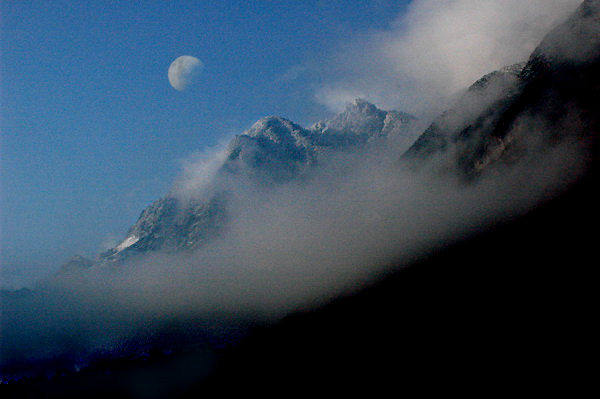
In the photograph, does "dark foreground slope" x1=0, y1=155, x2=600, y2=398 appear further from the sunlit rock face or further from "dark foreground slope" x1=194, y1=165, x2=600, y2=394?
the sunlit rock face

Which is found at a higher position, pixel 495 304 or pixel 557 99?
pixel 557 99

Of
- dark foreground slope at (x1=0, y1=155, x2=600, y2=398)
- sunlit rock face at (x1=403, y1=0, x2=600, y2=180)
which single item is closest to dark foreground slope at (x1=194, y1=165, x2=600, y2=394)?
dark foreground slope at (x1=0, y1=155, x2=600, y2=398)

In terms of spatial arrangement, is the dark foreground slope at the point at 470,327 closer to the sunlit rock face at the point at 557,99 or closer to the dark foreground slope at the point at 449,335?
the dark foreground slope at the point at 449,335

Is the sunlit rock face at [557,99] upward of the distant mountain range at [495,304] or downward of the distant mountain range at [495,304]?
upward

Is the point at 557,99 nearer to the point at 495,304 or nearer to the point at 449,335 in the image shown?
the point at 495,304

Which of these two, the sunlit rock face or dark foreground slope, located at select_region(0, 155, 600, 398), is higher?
the sunlit rock face

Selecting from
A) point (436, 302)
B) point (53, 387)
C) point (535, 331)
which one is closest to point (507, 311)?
point (535, 331)

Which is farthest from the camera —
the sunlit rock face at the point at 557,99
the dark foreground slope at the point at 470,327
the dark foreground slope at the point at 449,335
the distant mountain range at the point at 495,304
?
the sunlit rock face at the point at 557,99

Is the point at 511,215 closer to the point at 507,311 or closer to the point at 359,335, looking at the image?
the point at 507,311

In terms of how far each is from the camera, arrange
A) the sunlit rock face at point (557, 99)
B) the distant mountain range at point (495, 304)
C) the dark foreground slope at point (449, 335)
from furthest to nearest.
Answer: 1. the sunlit rock face at point (557, 99)
2. the distant mountain range at point (495, 304)
3. the dark foreground slope at point (449, 335)

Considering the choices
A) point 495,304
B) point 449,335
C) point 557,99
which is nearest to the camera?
point 449,335

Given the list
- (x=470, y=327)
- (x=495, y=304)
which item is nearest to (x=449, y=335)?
(x=470, y=327)

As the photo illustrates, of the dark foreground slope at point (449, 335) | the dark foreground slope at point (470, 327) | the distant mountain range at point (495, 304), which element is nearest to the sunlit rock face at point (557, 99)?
the distant mountain range at point (495, 304)

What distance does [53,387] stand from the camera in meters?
181
